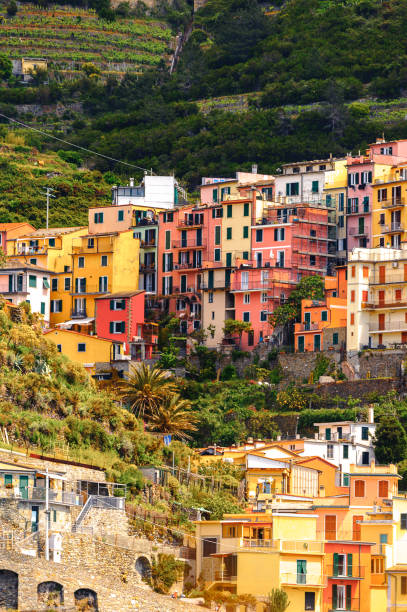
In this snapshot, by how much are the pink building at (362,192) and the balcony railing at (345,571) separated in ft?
120

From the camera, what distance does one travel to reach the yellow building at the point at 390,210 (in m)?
96.8

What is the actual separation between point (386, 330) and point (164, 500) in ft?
78.6

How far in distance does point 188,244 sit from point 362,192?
10231mm

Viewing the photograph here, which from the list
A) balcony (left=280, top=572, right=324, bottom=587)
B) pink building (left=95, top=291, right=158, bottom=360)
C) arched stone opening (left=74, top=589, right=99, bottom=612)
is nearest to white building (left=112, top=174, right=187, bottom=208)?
pink building (left=95, top=291, right=158, bottom=360)

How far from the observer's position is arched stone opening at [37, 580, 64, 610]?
55.8 meters

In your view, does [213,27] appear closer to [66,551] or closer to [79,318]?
[79,318]

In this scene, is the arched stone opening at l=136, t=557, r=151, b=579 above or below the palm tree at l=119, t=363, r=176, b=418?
below

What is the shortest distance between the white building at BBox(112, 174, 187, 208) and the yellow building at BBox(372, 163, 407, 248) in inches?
618

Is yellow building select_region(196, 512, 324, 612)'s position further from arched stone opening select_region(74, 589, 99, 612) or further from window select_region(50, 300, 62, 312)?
window select_region(50, 300, 62, 312)

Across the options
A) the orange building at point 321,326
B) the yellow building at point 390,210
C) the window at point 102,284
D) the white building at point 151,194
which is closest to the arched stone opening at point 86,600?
the orange building at point 321,326

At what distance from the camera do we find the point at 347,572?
6378 centimetres

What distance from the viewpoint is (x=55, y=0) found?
Result: 16650 cm

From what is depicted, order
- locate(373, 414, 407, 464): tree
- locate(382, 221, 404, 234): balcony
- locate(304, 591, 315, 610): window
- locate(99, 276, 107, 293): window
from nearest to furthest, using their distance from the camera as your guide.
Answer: locate(304, 591, 315, 610): window
locate(373, 414, 407, 464): tree
locate(382, 221, 404, 234): balcony
locate(99, 276, 107, 293): window

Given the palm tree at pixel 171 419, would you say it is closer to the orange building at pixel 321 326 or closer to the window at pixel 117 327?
the orange building at pixel 321 326
